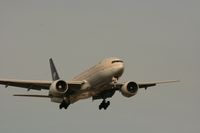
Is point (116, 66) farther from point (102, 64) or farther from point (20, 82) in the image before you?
point (20, 82)

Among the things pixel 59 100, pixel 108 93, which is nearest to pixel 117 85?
pixel 108 93

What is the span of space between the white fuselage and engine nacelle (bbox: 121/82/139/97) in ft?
7.58

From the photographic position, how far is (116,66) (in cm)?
7131

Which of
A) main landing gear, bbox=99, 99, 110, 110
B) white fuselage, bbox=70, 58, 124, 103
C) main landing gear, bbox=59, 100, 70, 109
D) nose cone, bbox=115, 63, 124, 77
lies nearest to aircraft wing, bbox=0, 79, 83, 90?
white fuselage, bbox=70, 58, 124, 103

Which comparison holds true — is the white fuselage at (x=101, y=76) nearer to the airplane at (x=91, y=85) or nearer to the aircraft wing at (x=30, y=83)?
the airplane at (x=91, y=85)

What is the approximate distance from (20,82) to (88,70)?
7.18 metres

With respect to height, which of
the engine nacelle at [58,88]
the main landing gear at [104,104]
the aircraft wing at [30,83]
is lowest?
the main landing gear at [104,104]

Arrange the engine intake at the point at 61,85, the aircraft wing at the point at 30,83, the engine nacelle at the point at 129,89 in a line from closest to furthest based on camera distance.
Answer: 1. the engine intake at the point at 61,85
2. the aircraft wing at the point at 30,83
3. the engine nacelle at the point at 129,89

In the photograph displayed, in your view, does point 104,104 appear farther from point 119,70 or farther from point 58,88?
point 119,70

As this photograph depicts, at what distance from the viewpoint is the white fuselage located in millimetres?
70938

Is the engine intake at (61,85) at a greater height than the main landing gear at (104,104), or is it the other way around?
the engine intake at (61,85)

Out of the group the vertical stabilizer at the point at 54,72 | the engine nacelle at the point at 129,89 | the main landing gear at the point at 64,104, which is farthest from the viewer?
the vertical stabilizer at the point at 54,72

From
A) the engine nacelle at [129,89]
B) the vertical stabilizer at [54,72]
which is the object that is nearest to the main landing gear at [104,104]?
the engine nacelle at [129,89]

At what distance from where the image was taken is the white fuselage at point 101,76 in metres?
70.9
